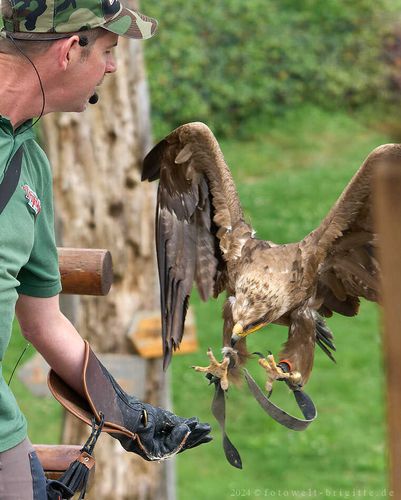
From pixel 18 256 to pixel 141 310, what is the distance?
134 inches

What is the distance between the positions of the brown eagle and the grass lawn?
2.80m

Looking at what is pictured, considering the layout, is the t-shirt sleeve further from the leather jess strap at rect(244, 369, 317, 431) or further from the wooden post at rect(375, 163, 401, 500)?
the wooden post at rect(375, 163, 401, 500)

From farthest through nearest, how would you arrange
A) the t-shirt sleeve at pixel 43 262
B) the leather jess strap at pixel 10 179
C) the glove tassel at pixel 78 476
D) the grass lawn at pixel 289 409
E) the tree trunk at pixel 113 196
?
1. the grass lawn at pixel 289 409
2. the tree trunk at pixel 113 196
3. the glove tassel at pixel 78 476
4. the t-shirt sleeve at pixel 43 262
5. the leather jess strap at pixel 10 179

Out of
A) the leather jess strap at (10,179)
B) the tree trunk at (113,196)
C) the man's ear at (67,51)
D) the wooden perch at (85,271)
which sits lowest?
the tree trunk at (113,196)

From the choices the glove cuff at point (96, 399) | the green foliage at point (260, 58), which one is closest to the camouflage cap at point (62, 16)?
the glove cuff at point (96, 399)

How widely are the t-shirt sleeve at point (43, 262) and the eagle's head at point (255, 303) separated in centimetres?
80

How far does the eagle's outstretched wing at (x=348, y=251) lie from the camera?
3328 mm

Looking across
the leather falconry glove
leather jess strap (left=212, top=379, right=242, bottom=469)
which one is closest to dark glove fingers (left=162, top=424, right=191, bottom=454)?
the leather falconry glove

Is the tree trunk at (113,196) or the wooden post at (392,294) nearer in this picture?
the wooden post at (392,294)

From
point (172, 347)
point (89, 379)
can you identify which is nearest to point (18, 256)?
point (89, 379)

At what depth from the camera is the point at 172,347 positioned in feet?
12.0

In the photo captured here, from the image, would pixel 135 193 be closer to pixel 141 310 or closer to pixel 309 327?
pixel 141 310

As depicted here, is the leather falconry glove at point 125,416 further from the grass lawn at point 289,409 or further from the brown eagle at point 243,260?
the grass lawn at point 289,409

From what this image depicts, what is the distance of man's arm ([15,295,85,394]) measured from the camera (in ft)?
9.12
